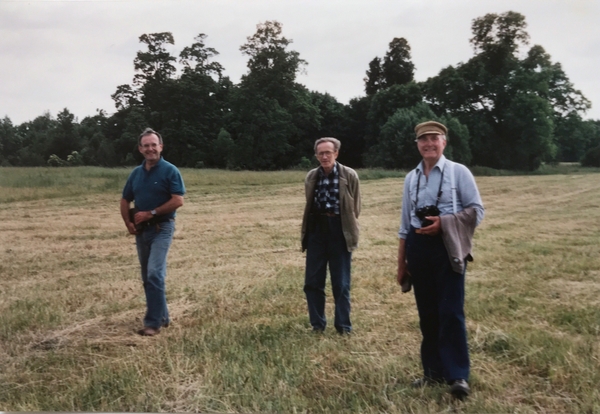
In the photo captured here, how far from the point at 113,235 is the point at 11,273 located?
95 cm

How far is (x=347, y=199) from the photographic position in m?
3.47

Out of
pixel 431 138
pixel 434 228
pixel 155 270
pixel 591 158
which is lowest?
pixel 155 270

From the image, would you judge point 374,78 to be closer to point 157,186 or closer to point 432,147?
point 432,147

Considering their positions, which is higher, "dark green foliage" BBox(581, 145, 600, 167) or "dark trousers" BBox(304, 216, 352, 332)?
"dark green foliage" BBox(581, 145, 600, 167)

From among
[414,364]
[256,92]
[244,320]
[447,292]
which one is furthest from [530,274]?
[256,92]

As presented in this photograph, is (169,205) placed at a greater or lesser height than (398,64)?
lesser

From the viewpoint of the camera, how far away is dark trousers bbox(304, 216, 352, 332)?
11.5 ft

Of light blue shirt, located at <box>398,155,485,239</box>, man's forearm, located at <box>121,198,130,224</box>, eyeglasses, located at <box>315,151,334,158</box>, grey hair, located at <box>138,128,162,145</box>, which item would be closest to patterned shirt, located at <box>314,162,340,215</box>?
eyeglasses, located at <box>315,151,334,158</box>

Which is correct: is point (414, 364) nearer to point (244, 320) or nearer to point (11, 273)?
point (244, 320)

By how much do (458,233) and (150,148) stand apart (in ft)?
8.01

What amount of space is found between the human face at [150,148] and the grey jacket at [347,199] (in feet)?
4.04

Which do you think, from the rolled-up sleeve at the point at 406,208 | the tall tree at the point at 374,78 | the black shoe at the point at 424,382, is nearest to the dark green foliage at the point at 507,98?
the tall tree at the point at 374,78

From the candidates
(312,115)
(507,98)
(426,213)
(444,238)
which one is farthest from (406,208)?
(507,98)

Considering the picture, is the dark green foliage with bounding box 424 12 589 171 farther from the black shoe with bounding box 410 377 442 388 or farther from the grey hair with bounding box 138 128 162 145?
the grey hair with bounding box 138 128 162 145
